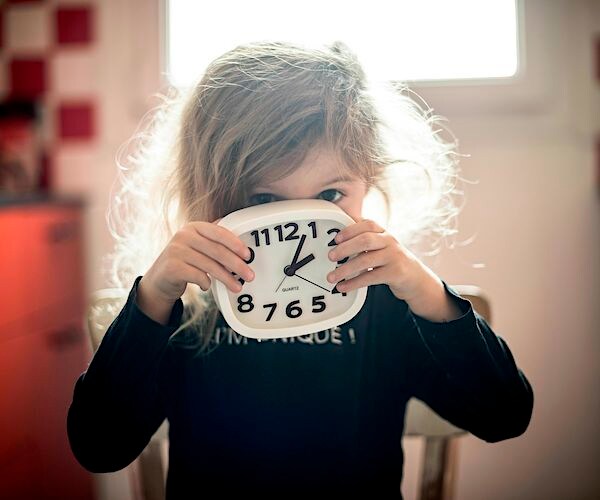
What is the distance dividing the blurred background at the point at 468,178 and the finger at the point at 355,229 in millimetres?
718

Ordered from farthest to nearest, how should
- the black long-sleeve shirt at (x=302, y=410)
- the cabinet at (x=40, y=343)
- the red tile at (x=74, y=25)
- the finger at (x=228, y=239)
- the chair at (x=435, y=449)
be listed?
1. the red tile at (x=74, y=25)
2. the cabinet at (x=40, y=343)
3. the chair at (x=435, y=449)
4. the black long-sleeve shirt at (x=302, y=410)
5. the finger at (x=228, y=239)

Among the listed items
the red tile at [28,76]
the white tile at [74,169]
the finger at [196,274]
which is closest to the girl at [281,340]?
the finger at [196,274]

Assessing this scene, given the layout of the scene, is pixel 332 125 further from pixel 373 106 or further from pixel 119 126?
pixel 119 126

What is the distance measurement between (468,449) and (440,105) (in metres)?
0.74

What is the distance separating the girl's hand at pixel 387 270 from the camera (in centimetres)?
54

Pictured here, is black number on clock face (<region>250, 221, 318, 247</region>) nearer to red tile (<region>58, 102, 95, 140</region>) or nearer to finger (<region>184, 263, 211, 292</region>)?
finger (<region>184, 263, 211, 292</region>)

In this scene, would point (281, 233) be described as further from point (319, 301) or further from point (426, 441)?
point (426, 441)

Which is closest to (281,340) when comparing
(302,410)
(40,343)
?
(302,410)

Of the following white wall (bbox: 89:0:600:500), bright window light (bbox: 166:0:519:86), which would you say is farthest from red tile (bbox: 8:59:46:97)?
bright window light (bbox: 166:0:519:86)

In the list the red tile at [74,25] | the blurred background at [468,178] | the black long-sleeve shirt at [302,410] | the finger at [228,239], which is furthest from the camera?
the red tile at [74,25]

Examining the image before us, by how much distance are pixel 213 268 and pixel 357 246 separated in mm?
130

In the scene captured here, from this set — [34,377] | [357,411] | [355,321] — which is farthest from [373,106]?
[34,377]

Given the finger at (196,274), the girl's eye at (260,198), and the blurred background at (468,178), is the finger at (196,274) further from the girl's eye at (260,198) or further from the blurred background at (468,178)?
the blurred background at (468,178)

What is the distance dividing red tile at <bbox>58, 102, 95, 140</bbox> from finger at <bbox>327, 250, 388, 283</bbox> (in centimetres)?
104
